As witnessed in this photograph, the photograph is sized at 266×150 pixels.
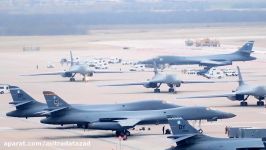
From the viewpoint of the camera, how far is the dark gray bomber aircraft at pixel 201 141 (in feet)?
172

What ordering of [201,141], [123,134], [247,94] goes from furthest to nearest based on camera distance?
[247,94], [123,134], [201,141]

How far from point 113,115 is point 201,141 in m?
13.6

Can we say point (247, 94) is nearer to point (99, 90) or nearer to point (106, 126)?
point (106, 126)

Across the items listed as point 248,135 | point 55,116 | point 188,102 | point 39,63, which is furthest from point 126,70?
point 248,135

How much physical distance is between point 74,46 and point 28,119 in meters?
113

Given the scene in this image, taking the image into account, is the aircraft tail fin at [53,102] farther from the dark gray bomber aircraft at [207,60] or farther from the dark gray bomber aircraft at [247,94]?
the dark gray bomber aircraft at [207,60]

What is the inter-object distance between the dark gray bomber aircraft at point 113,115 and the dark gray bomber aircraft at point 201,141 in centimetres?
1091

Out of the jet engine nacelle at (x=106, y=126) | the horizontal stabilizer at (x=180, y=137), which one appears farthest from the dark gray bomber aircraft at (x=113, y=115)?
the horizontal stabilizer at (x=180, y=137)

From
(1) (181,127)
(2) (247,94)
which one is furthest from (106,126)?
(2) (247,94)

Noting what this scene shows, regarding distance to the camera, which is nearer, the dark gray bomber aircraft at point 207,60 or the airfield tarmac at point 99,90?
the airfield tarmac at point 99,90

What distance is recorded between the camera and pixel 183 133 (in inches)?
2135

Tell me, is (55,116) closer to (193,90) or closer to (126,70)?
(193,90)

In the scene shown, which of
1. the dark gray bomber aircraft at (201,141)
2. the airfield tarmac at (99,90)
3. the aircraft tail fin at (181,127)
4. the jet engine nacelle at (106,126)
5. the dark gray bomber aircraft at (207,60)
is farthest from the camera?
the dark gray bomber aircraft at (207,60)

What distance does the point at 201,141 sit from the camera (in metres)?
53.6
